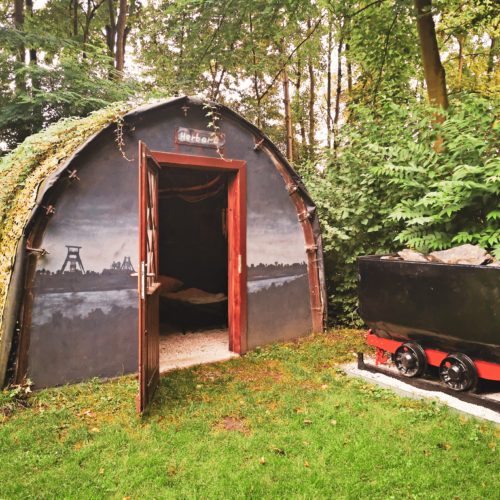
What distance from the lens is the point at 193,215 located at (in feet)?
29.0

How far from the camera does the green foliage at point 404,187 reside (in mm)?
4633

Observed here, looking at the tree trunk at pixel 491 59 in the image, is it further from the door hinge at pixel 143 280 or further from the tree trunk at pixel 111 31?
the door hinge at pixel 143 280

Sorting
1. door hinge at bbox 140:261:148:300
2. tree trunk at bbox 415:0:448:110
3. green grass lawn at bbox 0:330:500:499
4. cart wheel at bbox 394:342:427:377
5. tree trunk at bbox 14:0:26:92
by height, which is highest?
tree trunk at bbox 14:0:26:92

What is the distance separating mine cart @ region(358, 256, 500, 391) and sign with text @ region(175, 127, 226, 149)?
260 centimetres

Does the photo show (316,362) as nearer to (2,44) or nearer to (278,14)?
(278,14)

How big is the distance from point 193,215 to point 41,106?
492 cm

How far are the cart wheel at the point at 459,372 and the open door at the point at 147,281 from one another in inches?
123

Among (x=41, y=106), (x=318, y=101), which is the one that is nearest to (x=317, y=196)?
(x=41, y=106)

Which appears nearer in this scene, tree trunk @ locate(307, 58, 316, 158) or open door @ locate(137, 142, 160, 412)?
open door @ locate(137, 142, 160, 412)

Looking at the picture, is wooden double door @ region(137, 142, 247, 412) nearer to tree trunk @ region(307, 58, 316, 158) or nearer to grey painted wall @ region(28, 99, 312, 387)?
grey painted wall @ region(28, 99, 312, 387)

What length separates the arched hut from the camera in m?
4.38

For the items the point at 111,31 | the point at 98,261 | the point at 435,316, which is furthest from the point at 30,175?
the point at 111,31

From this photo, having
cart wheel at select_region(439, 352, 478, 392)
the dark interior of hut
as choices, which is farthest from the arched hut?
cart wheel at select_region(439, 352, 478, 392)

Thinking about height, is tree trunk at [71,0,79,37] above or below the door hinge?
above
